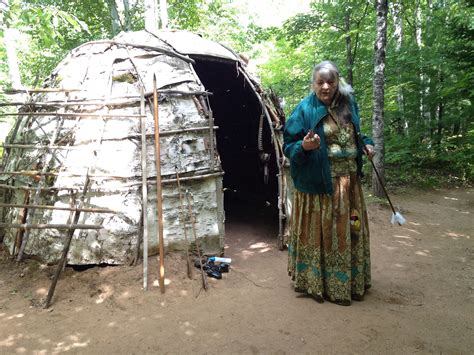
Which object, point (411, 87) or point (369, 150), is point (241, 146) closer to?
point (411, 87)

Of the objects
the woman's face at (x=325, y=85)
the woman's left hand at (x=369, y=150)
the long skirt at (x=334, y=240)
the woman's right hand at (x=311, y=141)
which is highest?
the woman's face at (x=325, y=85)

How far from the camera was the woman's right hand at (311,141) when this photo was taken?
8.73ft

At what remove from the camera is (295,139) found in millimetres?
2959

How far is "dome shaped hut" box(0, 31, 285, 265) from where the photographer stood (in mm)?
3826

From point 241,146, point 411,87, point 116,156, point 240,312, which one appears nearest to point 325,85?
point 240,312

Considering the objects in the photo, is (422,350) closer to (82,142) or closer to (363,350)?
(363,350)

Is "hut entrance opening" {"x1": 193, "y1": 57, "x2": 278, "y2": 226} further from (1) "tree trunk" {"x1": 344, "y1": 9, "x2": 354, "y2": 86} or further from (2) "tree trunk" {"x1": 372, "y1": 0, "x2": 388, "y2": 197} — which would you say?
(1) "tree trunk" {"x1": 344, "y1": 9, "x2": 354, "y2": 86}

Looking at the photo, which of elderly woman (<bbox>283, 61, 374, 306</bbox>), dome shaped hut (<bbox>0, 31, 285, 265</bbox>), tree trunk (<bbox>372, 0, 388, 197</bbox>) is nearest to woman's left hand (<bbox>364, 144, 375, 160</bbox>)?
elderly woman (<bbox>283, 61, 374, 306</bbox>)

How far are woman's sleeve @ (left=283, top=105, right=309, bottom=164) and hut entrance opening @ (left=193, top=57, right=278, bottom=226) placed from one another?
3436mm

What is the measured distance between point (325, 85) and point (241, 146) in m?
5.42

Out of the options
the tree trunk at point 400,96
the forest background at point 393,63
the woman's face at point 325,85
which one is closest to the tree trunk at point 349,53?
the forest background at point 393,63

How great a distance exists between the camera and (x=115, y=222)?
12.5 feet

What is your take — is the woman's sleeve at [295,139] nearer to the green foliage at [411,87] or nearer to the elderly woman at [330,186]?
the elderly woman at [330,186]

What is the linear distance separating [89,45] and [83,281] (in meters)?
3.36
